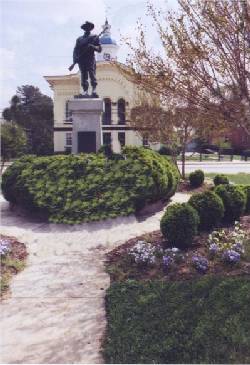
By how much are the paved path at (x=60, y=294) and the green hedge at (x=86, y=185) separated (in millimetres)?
523

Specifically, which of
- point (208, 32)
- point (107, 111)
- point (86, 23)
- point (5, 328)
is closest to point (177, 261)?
point (5, 328)

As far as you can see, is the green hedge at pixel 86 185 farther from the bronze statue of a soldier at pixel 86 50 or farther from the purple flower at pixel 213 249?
the bronze statue of a soldier at pixel 86 50

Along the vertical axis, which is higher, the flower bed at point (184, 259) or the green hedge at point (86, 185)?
the green hedge at point (86, 185)

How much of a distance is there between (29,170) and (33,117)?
1532 inches

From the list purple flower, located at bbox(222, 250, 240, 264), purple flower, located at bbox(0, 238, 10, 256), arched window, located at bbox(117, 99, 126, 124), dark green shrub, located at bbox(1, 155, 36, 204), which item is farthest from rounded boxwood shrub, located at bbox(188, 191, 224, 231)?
arched window, located at bbox(117, 99, 126, 124)

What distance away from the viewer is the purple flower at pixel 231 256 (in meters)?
7.02

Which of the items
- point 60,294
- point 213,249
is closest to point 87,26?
point 213,249

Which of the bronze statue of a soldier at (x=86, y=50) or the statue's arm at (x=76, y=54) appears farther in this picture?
the statue's arm at (x=76, y=54)

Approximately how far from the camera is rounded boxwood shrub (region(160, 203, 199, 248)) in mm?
7859

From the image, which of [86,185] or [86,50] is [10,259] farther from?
[86,50]

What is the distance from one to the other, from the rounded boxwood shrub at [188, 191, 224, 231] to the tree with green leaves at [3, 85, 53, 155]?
124 ft

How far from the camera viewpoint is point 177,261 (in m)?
7.30

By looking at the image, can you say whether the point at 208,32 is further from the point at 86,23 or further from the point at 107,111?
the point at 107,111

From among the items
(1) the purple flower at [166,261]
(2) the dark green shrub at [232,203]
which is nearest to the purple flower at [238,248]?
(1) the purple flower at [166,261]
